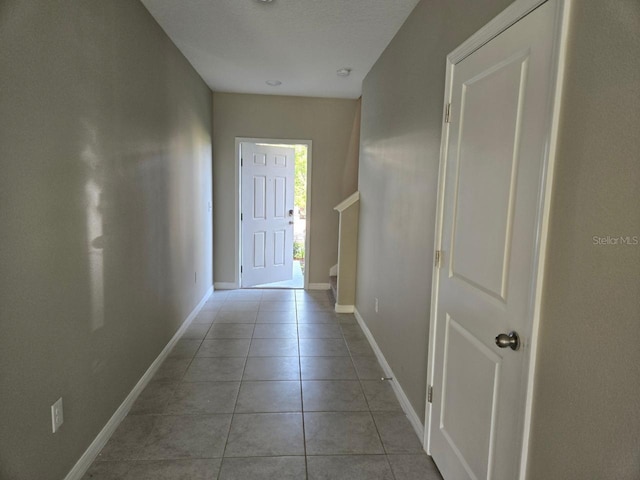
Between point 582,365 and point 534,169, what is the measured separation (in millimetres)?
554

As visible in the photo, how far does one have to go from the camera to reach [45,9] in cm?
146

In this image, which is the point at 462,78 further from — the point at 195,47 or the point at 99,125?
the point at 195,47

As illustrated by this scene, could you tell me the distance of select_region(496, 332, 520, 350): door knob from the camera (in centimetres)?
121

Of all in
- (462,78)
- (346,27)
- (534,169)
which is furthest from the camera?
(346,27)

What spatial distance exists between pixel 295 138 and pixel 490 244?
3.96m

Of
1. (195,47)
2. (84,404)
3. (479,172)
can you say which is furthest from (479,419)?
(195,47)

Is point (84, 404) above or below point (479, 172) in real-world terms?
below

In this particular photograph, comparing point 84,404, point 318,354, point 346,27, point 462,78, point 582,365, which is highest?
point 346,27

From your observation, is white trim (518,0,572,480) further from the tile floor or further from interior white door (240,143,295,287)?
interior white door (240,143,295,287)

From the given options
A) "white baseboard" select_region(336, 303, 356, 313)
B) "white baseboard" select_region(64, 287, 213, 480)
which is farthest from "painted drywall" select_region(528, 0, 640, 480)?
"white baseboard" select_region(336, 303, 356, 313)

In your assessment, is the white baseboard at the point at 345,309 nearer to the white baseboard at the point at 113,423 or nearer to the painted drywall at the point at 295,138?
the painted drywall at the point at 295,138

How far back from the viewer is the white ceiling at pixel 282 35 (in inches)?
→ 96.0

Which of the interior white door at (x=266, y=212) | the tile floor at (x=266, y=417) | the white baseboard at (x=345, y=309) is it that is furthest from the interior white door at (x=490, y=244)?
the interior white door at (x=266, y=212)

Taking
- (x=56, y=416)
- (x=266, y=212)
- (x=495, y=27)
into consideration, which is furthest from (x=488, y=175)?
(x=266, y=212)
